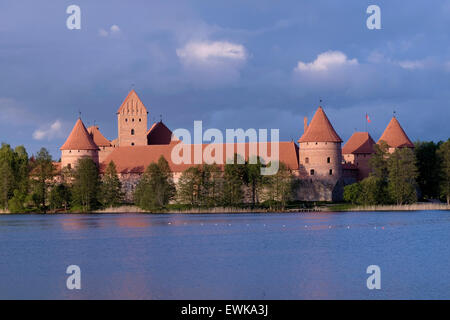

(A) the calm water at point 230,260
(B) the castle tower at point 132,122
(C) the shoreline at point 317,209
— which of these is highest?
(B) the castle tower at point 132,122

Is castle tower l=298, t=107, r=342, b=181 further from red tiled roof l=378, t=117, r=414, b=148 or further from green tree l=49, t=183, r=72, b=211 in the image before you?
green tree l=49, t=183, r=72, b=211

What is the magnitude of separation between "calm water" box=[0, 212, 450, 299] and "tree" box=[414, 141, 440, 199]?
17.4 m

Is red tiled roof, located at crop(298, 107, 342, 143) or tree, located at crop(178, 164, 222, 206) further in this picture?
red tiled roof, located at crop(298, 107, 342, 143)

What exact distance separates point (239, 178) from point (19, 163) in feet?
55.9

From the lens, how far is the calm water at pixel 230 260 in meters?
15.8

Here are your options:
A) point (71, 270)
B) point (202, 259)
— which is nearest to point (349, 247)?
point (202, 259)

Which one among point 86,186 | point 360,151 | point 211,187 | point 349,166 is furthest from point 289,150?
point 86,186

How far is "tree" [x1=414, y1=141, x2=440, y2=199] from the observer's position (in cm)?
5194

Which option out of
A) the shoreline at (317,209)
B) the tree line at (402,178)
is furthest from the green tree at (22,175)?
the tree line at (402,178)

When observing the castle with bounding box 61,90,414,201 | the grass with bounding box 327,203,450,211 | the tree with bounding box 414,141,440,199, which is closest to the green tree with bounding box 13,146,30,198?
the castle with bounding box 61,90,414,201

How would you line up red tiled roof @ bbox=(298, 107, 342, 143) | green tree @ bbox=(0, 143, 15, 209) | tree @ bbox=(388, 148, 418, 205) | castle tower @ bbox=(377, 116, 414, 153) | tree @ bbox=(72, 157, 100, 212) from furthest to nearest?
castle tower @ bbox=(377, 116, 414, 153), red tiled roof @ bbox=(298, 107, 342, 143), green tree @ bbox=(0, 143, 15, 209), tree @ bbox=(72, 157, 100, 212), tree @ bbox=(388, 148, 418, 205)

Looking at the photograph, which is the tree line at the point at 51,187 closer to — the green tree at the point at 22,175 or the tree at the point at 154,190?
the green tree at the point at 22,175

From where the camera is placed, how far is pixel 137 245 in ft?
84.5

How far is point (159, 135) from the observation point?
6600 cm
